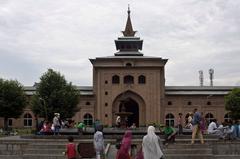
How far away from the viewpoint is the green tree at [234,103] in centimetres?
6938

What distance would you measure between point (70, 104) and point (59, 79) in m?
3.78

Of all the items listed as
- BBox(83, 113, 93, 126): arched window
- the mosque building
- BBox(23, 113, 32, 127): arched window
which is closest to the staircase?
the mosque building

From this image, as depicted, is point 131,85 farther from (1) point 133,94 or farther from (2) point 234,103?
(2) point 234,103

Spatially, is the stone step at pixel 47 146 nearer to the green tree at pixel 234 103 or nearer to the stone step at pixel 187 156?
the stone step at pixel 187 156

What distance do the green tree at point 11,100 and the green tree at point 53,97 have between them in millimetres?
1841

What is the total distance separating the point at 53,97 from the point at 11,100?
213 inches

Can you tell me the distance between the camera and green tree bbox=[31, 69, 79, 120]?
63088 mm

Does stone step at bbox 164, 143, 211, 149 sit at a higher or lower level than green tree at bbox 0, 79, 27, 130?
lower

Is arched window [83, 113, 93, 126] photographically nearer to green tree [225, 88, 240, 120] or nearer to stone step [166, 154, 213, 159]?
green tree [225, 88, 240, 120]

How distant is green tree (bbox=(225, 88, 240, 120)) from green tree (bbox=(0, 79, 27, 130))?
27277 mm

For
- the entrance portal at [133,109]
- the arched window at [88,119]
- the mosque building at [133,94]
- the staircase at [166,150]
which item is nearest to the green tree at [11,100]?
the mosque building at [133,94]

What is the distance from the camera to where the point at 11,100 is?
64.2 m

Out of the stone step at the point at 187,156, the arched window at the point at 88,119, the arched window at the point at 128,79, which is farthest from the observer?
the arched window at the point at 88,119

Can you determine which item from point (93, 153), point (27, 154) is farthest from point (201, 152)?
point (27, 154)
